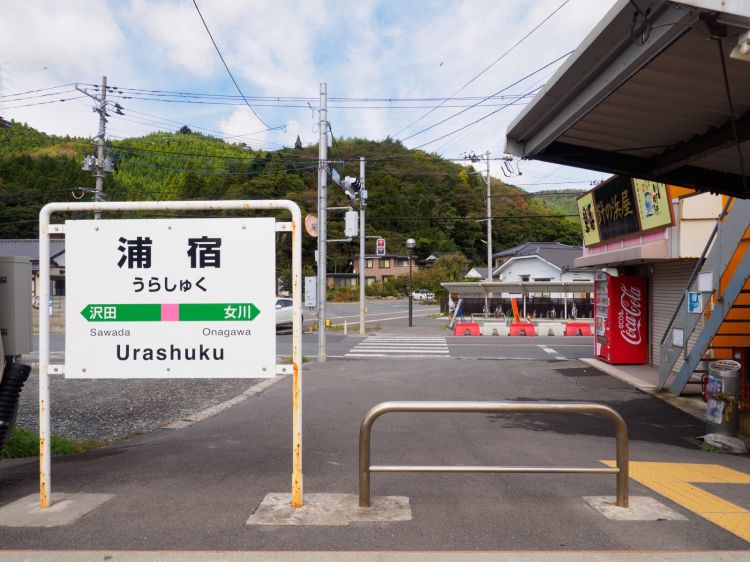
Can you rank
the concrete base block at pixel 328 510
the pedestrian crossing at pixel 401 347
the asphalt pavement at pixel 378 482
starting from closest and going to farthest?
the asphalt pavement at pixel 378 482 < the concrete base block at pixel 328 510 < the pedestrian crossing at pixel 401 347

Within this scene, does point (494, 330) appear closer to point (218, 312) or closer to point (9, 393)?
point (218, 312)

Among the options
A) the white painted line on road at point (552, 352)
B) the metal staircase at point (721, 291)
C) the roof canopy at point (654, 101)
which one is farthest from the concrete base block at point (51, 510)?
the white painted line on road at point (552, 352)

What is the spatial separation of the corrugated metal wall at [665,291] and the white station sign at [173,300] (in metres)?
11.4

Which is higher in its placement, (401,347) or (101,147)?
(101,147)

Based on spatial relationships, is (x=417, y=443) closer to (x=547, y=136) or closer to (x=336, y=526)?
(x=336, y=526)

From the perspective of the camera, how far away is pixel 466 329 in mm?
26891

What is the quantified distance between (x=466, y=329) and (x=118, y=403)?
1882 cm

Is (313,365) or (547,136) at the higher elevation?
(547,136)

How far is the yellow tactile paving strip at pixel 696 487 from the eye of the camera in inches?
159

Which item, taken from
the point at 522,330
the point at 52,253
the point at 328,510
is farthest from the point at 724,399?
the point at 52,253

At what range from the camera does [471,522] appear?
156 inches

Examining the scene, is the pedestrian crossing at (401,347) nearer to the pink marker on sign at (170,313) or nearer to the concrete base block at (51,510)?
the concrete base block at (51,510)

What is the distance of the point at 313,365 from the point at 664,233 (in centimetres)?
939

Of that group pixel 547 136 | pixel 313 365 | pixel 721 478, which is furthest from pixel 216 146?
pixel 721 478
